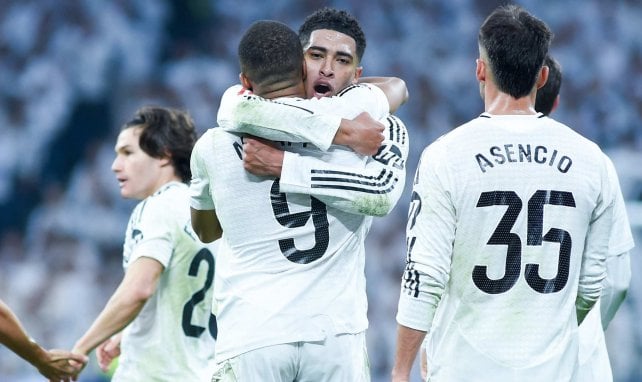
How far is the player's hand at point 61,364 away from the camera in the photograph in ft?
15.8

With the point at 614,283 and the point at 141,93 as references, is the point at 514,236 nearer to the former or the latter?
→ the point at 614,283

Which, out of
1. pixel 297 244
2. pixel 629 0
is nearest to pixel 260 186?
pixel 297 244

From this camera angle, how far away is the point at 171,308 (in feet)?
15.4

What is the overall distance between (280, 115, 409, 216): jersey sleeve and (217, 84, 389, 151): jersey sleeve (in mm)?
76

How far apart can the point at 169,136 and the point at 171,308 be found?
3.04 ft

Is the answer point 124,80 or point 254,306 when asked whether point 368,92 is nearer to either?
point 254,306

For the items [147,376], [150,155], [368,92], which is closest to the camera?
[368,92]

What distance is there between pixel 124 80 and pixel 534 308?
27.0 feet

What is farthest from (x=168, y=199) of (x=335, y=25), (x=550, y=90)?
(x=550, y=90)

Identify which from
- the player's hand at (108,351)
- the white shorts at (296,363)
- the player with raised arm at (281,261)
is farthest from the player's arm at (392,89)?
the player's hand at (108,351)

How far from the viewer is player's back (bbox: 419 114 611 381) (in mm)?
3307

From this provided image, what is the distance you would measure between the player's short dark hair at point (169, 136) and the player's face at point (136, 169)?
32mm

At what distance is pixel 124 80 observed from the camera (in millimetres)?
10906

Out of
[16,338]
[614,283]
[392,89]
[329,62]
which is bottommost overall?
[16,338]
